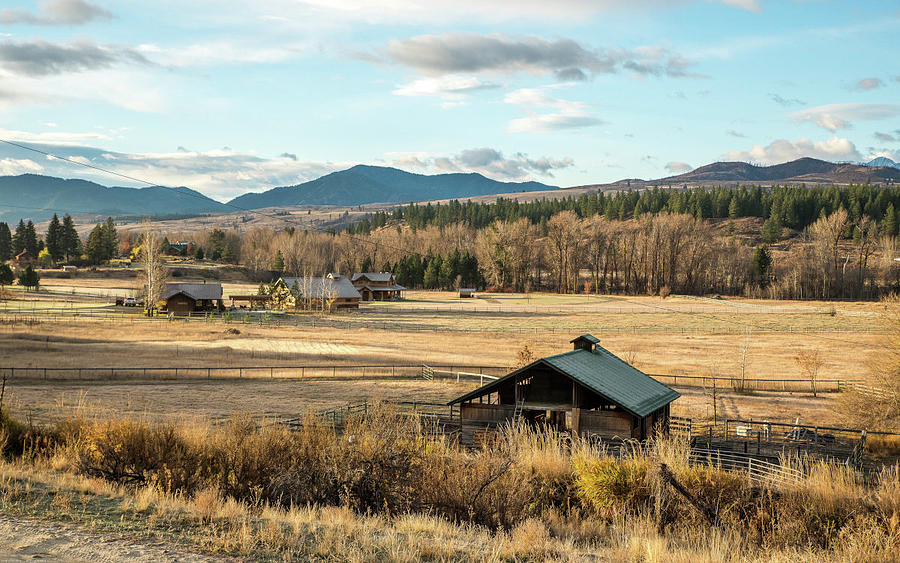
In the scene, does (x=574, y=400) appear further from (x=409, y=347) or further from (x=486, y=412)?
(x=409, y=347)

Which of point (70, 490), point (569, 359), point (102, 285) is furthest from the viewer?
point (102, 285)

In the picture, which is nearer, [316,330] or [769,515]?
[769,515]

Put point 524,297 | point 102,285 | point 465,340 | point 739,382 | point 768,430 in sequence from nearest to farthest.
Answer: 1. point 768,430
2. point 739,382
3. point 465,340
4. point 102,285
5. point 524,297

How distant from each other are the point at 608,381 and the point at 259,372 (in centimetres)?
3002

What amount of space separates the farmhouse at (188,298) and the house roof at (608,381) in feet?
241

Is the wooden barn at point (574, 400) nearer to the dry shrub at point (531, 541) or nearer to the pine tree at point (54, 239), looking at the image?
the dry shrub at point (531, 541)

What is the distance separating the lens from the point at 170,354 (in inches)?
2186

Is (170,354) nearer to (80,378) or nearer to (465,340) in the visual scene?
(80,378)

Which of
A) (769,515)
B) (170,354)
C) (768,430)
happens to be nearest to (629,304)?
(170,354)

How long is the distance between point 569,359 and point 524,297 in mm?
112234

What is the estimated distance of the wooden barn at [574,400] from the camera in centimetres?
2412

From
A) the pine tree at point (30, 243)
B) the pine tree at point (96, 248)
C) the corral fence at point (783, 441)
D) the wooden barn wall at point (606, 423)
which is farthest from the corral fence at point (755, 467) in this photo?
the pine tree at point (30, 243)

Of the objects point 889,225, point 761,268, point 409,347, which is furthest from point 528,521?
point 889,225

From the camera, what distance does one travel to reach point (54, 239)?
139 metres
